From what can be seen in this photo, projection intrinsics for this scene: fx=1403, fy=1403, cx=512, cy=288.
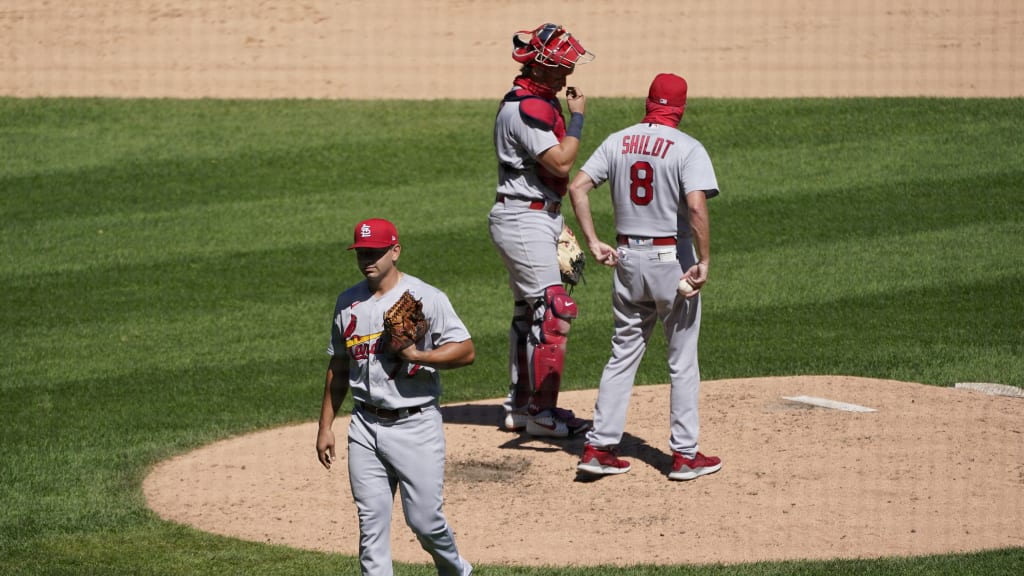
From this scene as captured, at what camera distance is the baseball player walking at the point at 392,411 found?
5.10 meters

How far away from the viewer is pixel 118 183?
15.2m

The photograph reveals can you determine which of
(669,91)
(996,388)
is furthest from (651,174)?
(996,388)

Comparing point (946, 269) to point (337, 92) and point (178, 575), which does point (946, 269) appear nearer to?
point (178, 575)

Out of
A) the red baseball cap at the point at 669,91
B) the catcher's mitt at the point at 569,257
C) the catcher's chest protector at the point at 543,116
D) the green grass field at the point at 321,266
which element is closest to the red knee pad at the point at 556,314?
the catcher's mitt at the point at 569,257

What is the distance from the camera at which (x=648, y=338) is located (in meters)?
6.87

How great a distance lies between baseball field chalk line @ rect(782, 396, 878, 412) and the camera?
7793 millimetres

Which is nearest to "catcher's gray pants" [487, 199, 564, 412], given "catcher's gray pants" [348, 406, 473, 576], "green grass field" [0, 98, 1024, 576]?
"green grass field" [0, 98, 1024, 576]

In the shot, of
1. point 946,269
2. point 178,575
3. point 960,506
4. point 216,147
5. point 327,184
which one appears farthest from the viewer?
point 216,147

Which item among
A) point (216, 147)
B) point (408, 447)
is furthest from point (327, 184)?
point (408, 447)

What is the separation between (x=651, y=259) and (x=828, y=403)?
6.13 ft

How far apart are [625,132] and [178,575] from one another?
9.53 ft

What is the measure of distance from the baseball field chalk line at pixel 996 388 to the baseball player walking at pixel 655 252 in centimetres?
236

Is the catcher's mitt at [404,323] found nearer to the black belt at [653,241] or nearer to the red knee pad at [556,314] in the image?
the black belt at [653,241]

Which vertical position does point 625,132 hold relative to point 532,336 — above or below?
above
